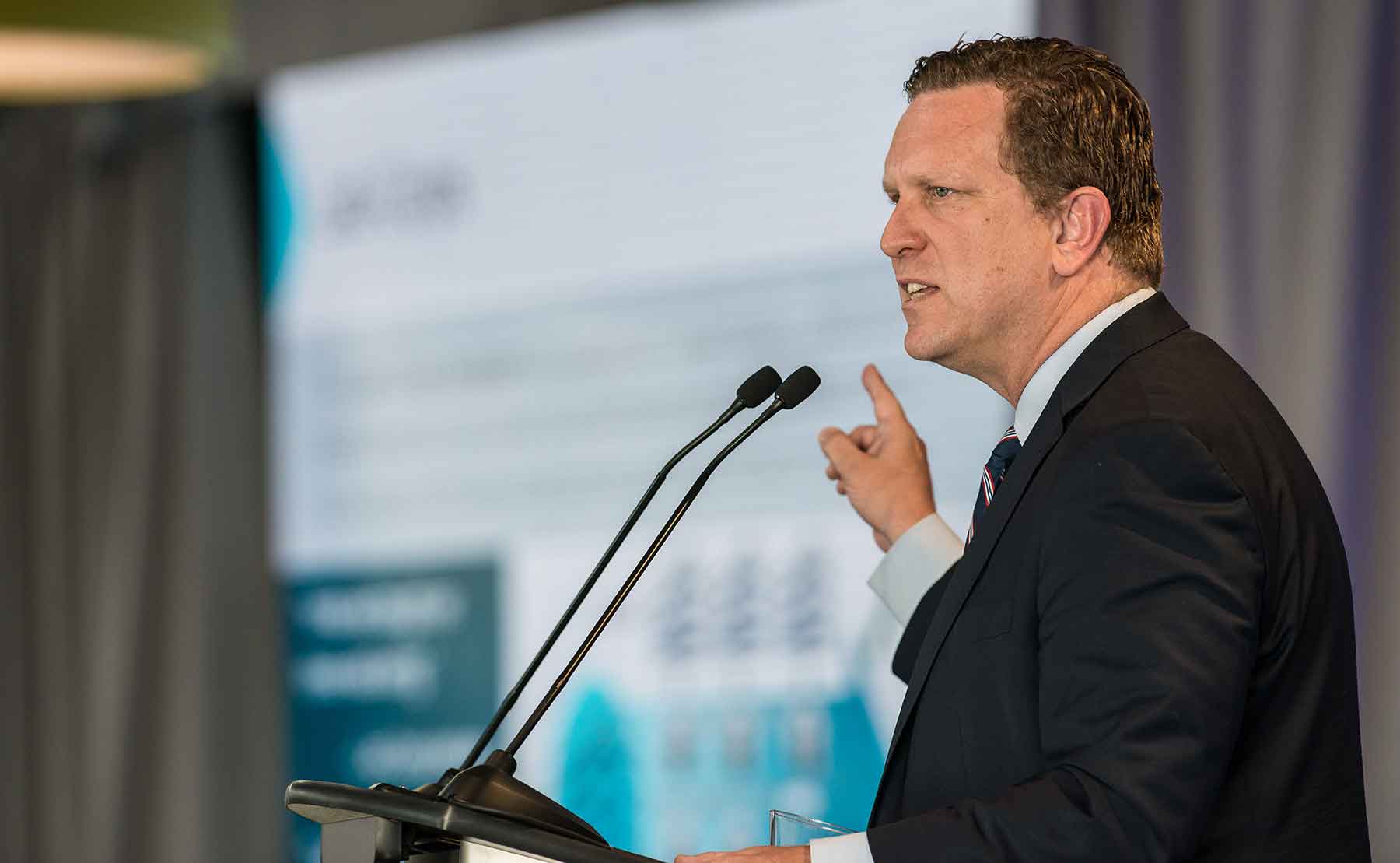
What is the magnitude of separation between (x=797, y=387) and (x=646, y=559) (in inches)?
12.9

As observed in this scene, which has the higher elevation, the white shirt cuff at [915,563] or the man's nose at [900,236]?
the man's nose at [900,236]

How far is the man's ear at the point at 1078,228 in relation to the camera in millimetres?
1664

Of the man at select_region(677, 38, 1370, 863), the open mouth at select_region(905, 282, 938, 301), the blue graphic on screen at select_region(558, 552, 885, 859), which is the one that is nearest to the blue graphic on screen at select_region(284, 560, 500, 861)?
the blue graphic on screen at select_region(558, 552, 885, 859)

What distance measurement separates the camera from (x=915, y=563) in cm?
211

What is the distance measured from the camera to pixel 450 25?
4.53 meters

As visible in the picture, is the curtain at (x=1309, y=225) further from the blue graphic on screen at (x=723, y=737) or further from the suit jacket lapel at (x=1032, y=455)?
the suit jacket lapel at (x=1032, y=455)

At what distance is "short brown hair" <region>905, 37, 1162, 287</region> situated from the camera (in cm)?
168

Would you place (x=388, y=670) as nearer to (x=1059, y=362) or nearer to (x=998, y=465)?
(x=998, y=465)

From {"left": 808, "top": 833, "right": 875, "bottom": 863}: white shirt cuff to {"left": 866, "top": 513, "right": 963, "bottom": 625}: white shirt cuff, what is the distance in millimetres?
742

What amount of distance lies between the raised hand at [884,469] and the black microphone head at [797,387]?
0.95ft

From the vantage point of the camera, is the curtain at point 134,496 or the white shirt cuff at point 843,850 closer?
the white shirt cuff at point 843,850

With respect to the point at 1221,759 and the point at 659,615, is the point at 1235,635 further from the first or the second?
the point at 659,615

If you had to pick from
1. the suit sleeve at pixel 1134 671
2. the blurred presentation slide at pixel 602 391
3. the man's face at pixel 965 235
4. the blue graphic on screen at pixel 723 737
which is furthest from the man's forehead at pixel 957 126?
the blue graphic on screen at pixel 723 737

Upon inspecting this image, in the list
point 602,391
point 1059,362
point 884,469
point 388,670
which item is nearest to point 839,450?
point 884,469
